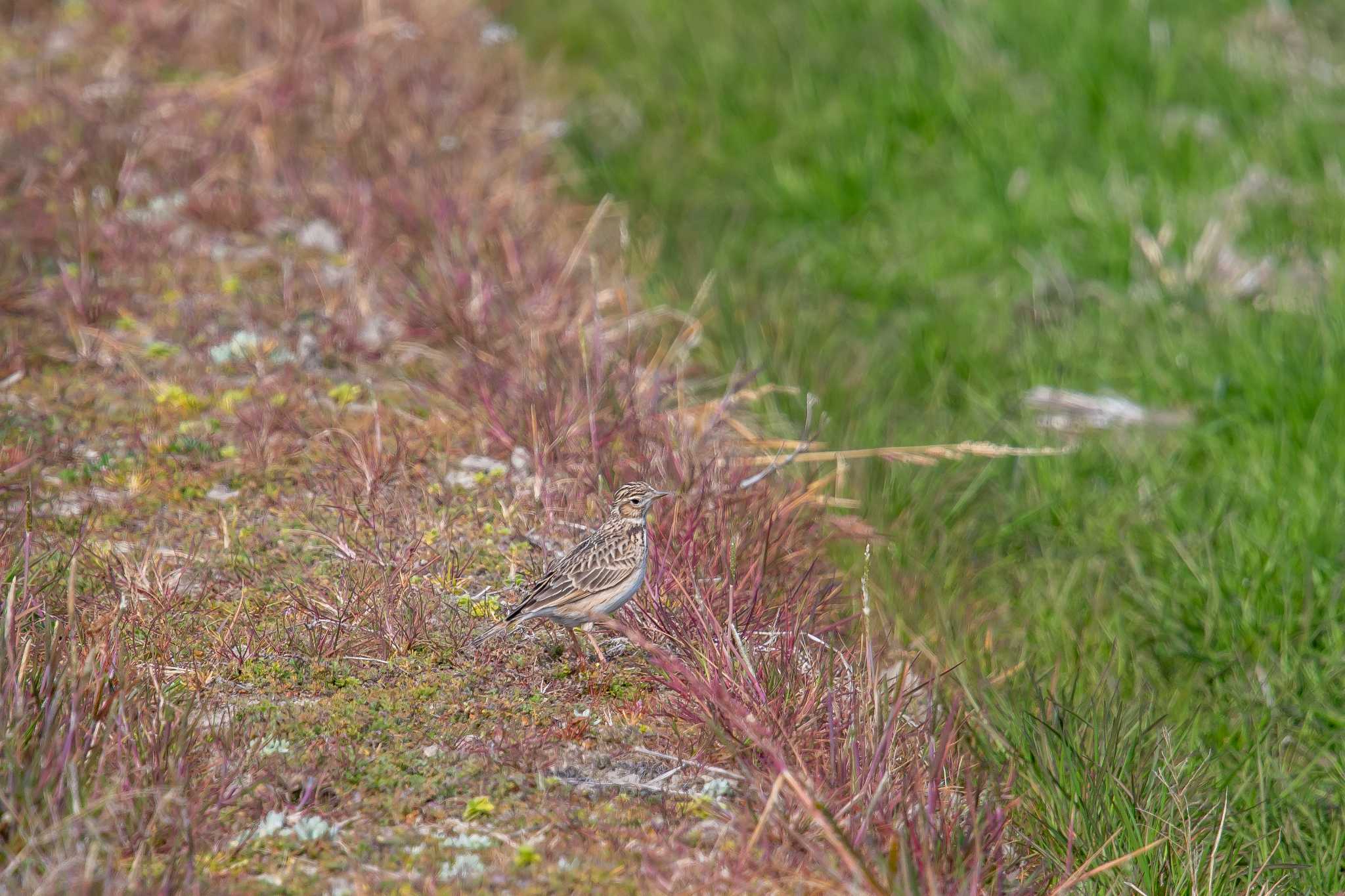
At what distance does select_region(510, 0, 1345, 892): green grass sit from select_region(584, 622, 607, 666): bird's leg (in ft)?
4.08

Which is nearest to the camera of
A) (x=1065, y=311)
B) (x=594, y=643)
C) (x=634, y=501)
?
(x=594, y=643)

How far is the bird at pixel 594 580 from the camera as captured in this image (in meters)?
4.02

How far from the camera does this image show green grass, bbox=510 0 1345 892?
196 inches

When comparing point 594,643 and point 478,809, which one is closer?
point 478,809

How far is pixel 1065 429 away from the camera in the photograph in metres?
6.57

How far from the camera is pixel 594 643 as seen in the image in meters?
4.14

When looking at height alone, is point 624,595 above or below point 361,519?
above

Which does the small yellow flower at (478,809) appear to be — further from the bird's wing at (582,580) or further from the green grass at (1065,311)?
the green grass at (1065,311)

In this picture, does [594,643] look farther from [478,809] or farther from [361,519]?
[361,519]

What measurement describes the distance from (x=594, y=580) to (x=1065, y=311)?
13.5 ft

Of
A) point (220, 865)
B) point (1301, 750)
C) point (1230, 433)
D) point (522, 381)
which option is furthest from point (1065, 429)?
point (220, 865)

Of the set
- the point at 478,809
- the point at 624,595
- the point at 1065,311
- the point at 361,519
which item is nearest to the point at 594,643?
the point at 624,595

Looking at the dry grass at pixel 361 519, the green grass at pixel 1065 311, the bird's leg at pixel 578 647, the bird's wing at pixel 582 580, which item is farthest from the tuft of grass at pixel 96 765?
the green grass at pixel 1065 311

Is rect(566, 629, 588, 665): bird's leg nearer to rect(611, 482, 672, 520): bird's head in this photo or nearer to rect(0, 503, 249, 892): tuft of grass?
rect(611, 482, 672, 520): bird's head
